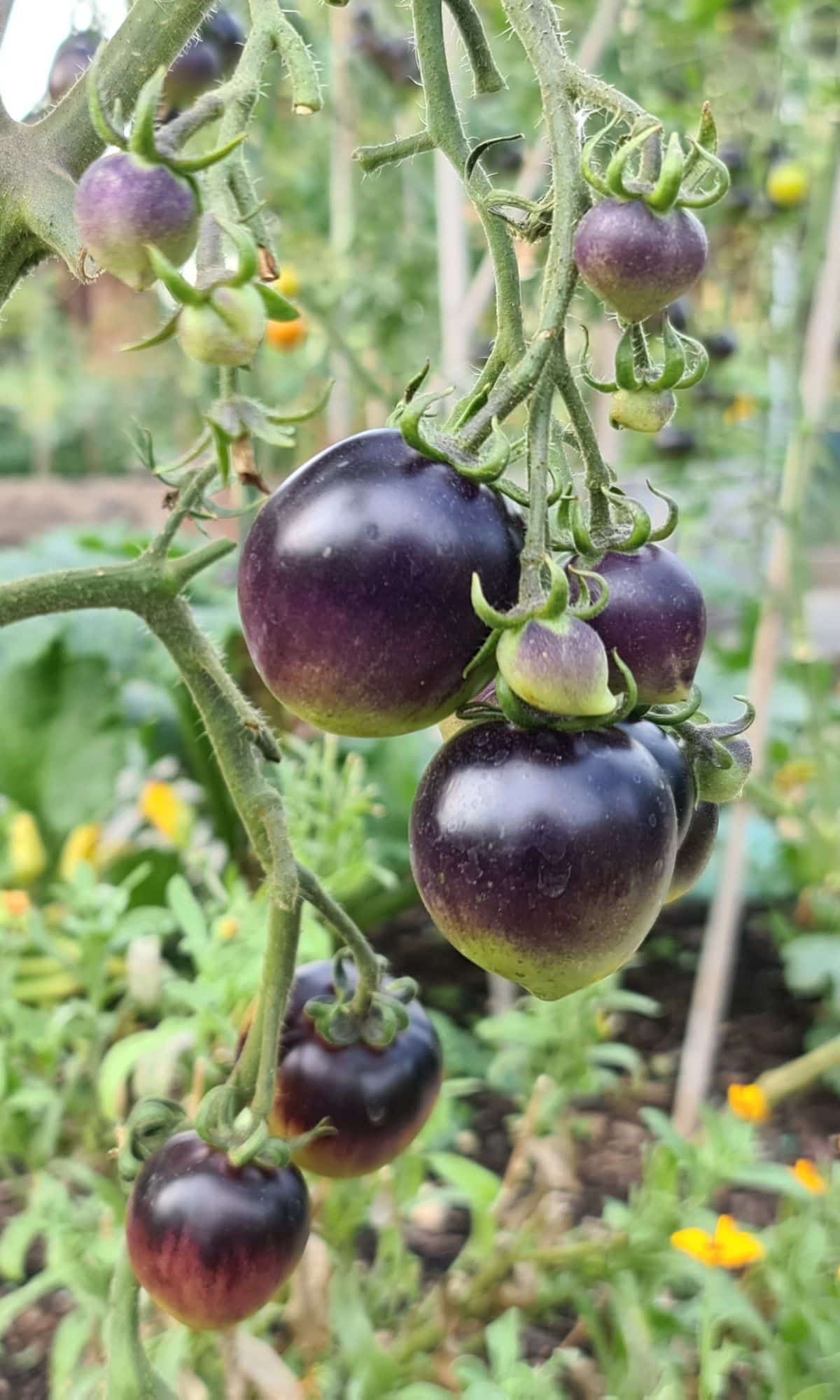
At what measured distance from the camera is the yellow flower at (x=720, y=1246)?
36.6 inches

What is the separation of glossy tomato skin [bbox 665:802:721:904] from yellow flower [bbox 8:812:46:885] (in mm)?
1458

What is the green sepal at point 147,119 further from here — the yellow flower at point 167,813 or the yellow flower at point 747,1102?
the yellow flower at point 167,813

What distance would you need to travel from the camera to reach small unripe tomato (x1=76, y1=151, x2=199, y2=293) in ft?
1.04

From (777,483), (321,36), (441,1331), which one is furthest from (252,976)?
(321,36)

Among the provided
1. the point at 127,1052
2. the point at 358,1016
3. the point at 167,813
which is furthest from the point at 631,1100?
the point at 358,1016

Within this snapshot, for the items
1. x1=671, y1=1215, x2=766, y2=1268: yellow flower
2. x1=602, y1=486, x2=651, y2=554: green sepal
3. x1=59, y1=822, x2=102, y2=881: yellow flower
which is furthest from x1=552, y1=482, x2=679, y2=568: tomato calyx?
x1=59, y1=822, x2=102, y2=881: yellow flower

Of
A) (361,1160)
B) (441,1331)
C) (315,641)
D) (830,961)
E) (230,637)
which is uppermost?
(315,641)

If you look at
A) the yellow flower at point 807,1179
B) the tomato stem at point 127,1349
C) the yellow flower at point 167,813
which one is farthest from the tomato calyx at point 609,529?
the yellow flower at point 167,813

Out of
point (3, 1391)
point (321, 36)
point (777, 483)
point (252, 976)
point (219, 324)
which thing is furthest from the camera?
point (321, 36)

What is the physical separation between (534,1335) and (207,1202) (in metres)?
0.83

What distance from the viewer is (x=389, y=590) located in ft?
1.13

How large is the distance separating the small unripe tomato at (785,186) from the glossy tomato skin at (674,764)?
1740mm

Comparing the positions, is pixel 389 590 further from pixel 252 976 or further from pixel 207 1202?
pixel 252 976

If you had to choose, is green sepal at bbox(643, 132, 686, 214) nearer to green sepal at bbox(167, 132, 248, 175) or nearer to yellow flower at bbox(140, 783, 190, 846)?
green sepal at bbox(167, 132, 248, 175)
